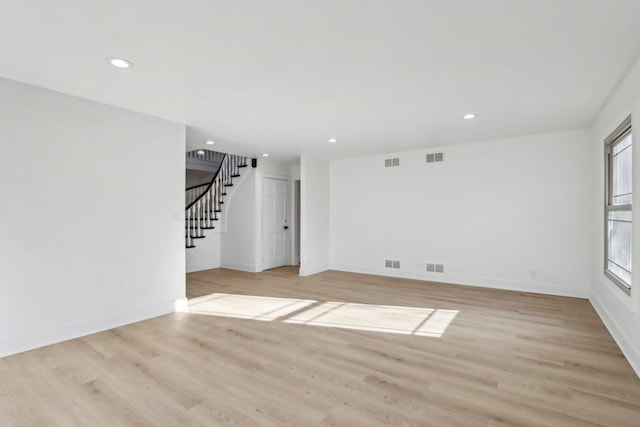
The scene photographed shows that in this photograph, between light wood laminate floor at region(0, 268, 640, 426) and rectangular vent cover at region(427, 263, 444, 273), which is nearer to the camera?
light wood laminate floor at region(0, 268, 640, 426)

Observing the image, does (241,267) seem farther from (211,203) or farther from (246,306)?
(246,306)

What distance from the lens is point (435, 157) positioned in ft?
20.0

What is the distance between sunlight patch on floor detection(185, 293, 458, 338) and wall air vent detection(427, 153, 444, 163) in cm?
300

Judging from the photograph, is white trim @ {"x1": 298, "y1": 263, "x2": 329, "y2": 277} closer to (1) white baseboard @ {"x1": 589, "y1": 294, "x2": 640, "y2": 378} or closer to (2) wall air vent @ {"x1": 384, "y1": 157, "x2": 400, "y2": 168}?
(2) wall air vent @ {"x1": 384, "y1": 157, "x2": 400, "y2": 168}

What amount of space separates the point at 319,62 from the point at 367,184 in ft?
14.9

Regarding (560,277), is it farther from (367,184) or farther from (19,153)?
(19,153)

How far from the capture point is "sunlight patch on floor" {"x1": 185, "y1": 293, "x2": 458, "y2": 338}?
12.3 feet

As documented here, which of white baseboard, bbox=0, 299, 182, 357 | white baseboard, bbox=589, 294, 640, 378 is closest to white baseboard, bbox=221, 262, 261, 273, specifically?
white baseboard, bbox=0, 299, 182, 357

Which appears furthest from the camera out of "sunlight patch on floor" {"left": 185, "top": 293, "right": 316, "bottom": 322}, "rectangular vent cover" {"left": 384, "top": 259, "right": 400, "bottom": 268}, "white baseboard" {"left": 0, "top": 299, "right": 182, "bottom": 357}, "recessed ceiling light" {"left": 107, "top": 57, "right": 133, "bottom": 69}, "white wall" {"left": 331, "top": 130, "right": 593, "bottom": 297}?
"rectangular vent cover" {"left": 384, "top": 259, "right": 400, "bottom": 268}

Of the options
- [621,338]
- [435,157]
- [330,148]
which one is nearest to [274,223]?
[330,148]

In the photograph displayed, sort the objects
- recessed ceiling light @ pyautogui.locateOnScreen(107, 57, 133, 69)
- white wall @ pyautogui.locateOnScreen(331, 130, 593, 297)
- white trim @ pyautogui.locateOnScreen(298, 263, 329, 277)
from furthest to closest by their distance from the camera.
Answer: white trim @ pyautogui.locateOnScreen(298, 263, 329, 277) < white wall @ pyautogui.locateOnScreen(331, 130, 593, 297) < recessed ceiling light @ pyautogui.locateOnScreen(107, 57, 133, 69)

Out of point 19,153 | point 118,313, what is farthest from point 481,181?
point 19,153

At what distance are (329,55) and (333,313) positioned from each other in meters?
3.12

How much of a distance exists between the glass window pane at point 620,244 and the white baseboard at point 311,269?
190 inches
